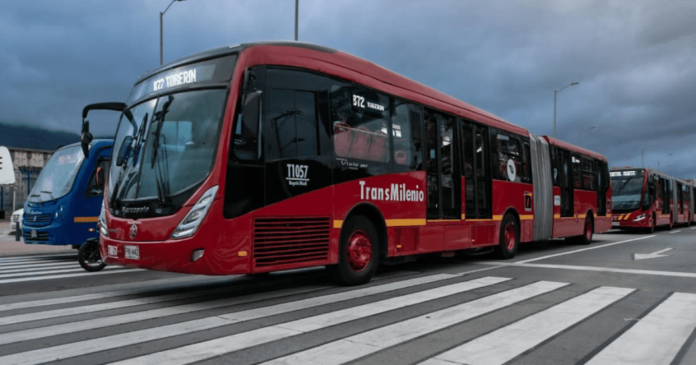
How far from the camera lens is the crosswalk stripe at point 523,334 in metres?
4.13

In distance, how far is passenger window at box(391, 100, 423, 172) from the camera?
28.3 feet

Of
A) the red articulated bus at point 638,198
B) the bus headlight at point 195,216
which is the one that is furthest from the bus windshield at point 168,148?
the red articulated bus at point 638,198

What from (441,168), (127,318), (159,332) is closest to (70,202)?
(127,318)

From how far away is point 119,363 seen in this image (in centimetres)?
392

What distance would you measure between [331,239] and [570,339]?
3297 mm

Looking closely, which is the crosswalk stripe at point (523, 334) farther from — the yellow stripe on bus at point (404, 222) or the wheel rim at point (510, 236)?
the wheel rim at point (510, 236)

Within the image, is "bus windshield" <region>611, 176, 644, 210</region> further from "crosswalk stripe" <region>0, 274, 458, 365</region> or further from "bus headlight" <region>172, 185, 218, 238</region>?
"bus headlight" <region>172, 185, 218, 238</region>

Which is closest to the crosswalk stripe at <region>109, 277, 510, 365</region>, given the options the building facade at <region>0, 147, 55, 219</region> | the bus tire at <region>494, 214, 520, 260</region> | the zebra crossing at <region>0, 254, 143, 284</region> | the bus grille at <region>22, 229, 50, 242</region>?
the bus tire at <region>494, 214, 520, 260</region>

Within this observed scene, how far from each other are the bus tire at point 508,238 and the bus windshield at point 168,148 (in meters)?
7.82

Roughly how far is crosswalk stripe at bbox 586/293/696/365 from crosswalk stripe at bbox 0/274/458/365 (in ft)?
10.2

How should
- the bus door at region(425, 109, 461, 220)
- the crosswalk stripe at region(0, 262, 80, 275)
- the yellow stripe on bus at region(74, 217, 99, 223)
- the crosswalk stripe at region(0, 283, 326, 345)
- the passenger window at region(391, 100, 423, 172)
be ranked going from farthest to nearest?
the yellow stripe on bus at region(74, 217, 99, 223), the crosswalk stripe at region(0, 262, 80, 275), the bus door at region(425, 109, 461, 220), the passenger window at region(391, 100, 423, 172), the crosswalk stripe at region(0, 283, 326, 345)

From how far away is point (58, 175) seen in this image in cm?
1268

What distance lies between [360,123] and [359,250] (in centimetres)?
186

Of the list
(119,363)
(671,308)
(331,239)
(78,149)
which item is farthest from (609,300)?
(78,149)
